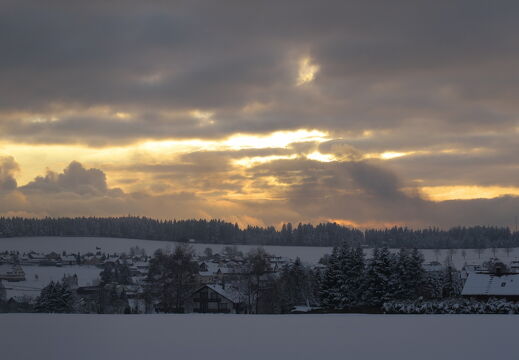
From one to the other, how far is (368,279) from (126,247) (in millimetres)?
138978

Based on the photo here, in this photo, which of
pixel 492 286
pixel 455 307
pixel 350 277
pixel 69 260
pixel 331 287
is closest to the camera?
pixel 455 307

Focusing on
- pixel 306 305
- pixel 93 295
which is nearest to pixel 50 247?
pixel 93 295

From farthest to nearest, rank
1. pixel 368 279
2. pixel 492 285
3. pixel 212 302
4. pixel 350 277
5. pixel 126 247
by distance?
pixel 126 247, pixel 212 302, pixel 492 285, pixel 350 277, pixel 368 279

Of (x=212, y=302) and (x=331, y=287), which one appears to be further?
(x=212, y=302)

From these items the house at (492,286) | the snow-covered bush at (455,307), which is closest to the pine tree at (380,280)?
the house at (492,286)

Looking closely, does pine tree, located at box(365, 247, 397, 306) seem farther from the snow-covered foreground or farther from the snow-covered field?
the snow-covered field

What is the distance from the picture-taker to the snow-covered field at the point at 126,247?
163 metres

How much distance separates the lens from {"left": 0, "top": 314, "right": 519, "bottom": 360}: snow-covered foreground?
53.7 ft

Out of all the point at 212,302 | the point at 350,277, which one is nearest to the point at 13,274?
the point at 212,302

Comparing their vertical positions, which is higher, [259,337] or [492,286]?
[259,337]

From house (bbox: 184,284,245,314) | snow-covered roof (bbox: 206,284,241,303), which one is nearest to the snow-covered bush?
house (bbox: 184,284,245,314)

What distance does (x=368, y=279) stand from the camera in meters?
48.3

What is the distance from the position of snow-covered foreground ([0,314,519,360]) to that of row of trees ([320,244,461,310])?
2288 cm

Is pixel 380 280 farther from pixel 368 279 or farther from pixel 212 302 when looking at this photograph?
pixel 212 302
